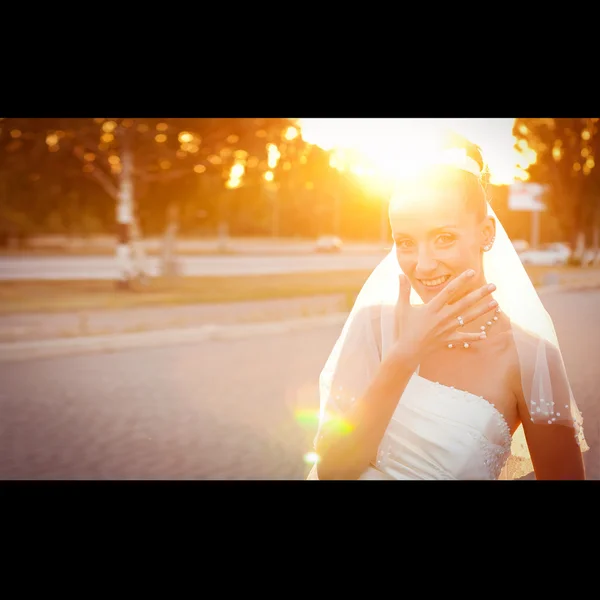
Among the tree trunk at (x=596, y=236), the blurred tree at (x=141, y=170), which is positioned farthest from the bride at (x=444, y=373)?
the blurred tree at (x=141, y=170)

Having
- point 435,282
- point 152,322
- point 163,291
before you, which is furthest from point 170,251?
point 435,282

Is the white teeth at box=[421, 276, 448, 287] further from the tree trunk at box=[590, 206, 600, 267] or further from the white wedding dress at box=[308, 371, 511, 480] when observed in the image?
the tree trunk at box=[590, 206, 600, 267]

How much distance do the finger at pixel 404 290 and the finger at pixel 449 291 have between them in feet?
0.21

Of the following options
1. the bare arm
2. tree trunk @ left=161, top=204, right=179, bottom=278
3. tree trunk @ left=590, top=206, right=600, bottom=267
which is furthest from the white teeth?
tree trunk @ left=161, top=204, right=179, bottom=278

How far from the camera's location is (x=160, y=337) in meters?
7.82

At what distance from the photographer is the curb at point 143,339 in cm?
716

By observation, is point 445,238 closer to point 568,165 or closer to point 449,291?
point 449,291

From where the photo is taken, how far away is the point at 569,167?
5.45 meters

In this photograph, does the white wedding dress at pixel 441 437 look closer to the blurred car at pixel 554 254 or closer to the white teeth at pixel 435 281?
the white teeth at pixel 435 281

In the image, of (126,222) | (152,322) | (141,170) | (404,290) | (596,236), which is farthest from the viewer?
(141,170)

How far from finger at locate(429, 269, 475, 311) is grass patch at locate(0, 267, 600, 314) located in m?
7.29

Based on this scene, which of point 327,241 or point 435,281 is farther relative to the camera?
point 327,241

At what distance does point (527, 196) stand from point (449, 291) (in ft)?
11.2
